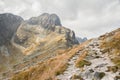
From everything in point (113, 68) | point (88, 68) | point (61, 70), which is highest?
point (88, 68)

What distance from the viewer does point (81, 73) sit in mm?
53188

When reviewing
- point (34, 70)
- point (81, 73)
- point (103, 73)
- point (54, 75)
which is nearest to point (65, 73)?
point (54, 75)

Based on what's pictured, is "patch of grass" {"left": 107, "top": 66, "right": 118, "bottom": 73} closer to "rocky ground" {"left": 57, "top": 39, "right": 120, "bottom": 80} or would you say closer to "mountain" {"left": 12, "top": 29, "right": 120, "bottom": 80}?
"mountain" {"left": 12, "top": 29, "right": 120, "bottom": 80}

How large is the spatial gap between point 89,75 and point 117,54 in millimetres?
18925

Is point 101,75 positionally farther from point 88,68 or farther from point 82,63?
point 82,63

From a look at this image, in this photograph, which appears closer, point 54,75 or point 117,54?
point 54,75

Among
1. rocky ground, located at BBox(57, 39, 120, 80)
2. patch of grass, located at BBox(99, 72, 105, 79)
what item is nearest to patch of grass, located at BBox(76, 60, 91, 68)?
rocky ground, located at BBox(57, 39, 120, 80)

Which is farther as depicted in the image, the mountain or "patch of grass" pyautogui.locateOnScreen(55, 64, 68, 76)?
"patch of grass" pyautogui.locateOnScreen(55, 64, 68, 76)

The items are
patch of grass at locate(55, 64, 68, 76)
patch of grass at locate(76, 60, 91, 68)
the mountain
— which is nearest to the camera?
the mountain

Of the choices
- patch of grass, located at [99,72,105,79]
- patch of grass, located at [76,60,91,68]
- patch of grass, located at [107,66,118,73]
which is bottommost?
patch of grass, located at [99,72,105,79]

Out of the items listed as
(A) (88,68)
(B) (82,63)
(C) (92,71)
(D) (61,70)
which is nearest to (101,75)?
(C) (92,71)

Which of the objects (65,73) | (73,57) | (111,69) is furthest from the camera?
(73,57)

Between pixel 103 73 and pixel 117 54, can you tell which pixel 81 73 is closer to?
pixel 103 73

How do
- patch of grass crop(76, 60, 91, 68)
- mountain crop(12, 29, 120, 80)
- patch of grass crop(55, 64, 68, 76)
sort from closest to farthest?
mountain crop(12, 29, 120, 80), patch of grass crop(55, 64, 68, 76), patch of grass crop(76, 60, 91, 68)
